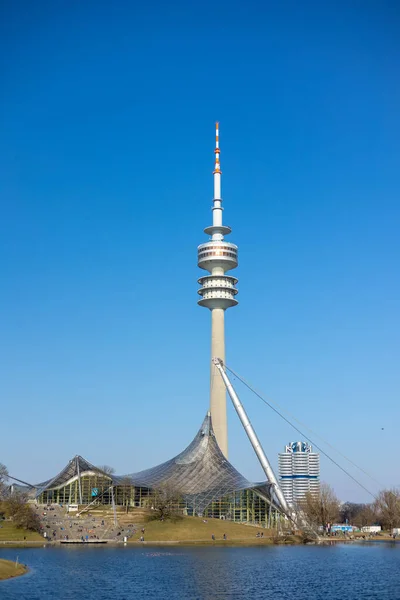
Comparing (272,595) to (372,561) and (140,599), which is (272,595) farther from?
(372,561)

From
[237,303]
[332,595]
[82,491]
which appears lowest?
[332,595]

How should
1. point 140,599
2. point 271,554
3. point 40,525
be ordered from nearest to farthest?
point 140,599 < point 271,554 < point 40,525

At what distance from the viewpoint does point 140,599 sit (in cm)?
5294

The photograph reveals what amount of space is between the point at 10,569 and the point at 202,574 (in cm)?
1749

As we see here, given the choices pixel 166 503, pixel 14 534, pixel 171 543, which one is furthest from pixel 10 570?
pixel 166 503

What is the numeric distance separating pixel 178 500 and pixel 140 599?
7912 cm

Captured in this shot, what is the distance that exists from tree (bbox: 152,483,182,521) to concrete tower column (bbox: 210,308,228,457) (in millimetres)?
48408

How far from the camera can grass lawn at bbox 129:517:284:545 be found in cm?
11119

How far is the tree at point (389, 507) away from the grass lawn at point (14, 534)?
80.3 m

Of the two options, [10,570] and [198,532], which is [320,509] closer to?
[198,532]

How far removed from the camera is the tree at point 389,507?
504 ft

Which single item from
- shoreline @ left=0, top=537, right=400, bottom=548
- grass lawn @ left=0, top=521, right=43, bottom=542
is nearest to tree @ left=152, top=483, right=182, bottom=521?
shoreline @ left=0, top=537, right=400, bottom=548

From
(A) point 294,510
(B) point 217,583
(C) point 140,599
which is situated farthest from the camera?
(A) point 294,510

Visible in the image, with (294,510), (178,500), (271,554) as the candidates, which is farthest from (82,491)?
(271,554)
